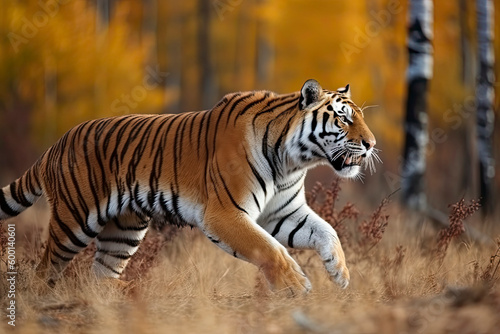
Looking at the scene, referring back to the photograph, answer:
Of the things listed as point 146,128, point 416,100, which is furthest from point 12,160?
point 146,128

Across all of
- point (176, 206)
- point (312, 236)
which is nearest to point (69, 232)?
point (176, 206)

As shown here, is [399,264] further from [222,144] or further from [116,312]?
[116,312]

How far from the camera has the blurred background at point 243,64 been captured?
599 inches

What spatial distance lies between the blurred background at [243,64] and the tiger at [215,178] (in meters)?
4.64

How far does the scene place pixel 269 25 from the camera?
83.9ft

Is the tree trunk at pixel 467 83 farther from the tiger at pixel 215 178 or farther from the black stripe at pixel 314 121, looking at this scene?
the black stripe at pixel 314 121

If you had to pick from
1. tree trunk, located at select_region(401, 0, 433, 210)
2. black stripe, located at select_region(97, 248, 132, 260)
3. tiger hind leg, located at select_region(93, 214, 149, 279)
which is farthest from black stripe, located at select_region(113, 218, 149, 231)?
tree trunk, located at select_region(401, 0, 433, 210)

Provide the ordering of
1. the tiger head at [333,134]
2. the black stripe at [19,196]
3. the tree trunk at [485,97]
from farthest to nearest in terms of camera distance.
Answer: the tree trunk at [485,97], the black stripe at [19,196], the tiger head at [333,134]

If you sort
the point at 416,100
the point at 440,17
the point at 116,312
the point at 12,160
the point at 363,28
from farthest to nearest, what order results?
1. the point at 363,28
2. the point at 440,17
3. the point at 12,160
4. the point at 416,100
5. the point at 116,312

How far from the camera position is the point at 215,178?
18.0 ft

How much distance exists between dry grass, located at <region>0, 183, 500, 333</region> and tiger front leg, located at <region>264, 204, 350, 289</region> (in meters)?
0.16

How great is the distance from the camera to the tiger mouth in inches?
215

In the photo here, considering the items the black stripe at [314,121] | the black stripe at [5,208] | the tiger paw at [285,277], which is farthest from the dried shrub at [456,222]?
the black stripe at [5,208]

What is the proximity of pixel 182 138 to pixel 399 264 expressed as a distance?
198cm
